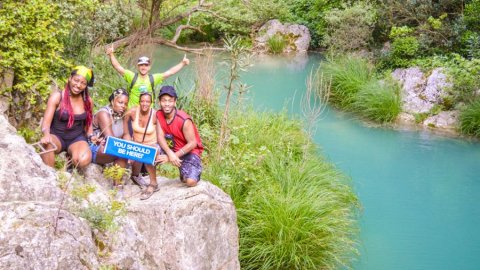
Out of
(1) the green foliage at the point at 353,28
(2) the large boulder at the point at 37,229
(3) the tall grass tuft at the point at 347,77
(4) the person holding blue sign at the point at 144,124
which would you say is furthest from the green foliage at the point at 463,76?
(2) the large boulder at the point at 37,229

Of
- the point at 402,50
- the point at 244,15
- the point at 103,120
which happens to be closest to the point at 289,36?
the point at 244,15

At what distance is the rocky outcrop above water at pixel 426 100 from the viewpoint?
8.98m

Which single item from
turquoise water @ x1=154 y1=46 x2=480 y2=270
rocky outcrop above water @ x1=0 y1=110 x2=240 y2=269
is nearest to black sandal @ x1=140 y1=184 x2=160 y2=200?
rocky outcrop above water @ x1=0 y1=110 x2=240 y2=269

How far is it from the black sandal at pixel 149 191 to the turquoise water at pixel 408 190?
6.26ft

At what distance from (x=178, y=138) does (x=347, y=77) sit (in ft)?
21.4

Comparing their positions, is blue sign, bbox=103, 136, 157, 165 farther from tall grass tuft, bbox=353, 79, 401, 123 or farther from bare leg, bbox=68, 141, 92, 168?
tall grass tuft, bbox=353, 79, 401, 123

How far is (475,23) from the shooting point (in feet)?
32.5

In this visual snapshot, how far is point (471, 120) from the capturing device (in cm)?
842

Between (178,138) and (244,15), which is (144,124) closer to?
(178,138)

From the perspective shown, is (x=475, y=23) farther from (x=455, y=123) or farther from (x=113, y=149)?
(x=113, y=149)

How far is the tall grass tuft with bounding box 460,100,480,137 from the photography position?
329 inches

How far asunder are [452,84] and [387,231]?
15.2ft

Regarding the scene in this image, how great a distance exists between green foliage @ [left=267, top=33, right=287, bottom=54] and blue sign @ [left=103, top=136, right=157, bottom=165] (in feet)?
39.0

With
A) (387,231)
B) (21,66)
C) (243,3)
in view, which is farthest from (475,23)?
(21,66)
